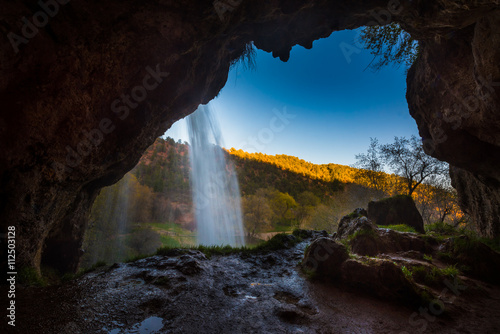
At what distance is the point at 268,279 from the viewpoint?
7.09m

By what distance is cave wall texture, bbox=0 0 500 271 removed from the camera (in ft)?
14.6

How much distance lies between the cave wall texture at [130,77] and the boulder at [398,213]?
7304 millimetres

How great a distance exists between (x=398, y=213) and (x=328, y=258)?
1478 cm

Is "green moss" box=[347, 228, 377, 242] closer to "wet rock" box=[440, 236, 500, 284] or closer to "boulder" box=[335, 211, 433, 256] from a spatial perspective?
"boulder" box=[335, 211, 433, 256]

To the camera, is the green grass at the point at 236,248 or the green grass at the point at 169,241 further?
the green grass at the point at 169,241

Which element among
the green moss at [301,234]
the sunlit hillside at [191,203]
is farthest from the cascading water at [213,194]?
the green moss at [301,234]

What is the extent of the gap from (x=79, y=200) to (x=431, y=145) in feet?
57.6

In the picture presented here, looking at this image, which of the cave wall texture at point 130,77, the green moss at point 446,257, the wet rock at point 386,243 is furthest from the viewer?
the wet rock at point 386,243

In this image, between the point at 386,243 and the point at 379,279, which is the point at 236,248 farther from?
the point at 386,243

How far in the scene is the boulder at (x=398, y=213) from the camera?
1611cm

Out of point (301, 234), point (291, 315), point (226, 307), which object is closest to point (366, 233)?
point (291, 315)

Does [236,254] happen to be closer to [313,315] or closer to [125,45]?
[313,315]

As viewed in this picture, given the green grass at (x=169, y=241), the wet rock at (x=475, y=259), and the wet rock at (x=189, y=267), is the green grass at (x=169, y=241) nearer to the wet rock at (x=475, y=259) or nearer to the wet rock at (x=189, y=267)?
the wet rock at (x=189, y=267)

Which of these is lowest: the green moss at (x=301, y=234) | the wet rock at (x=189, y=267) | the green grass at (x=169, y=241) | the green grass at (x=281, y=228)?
the green grass at (x=281, y=228)
